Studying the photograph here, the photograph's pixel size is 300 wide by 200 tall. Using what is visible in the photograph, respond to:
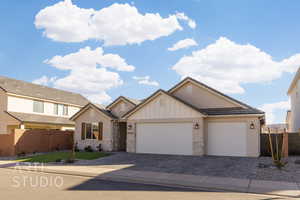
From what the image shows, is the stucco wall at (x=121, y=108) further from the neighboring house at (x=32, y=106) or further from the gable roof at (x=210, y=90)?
the neighboring house at (x=32, y=106)

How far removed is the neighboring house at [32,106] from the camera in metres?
26.3

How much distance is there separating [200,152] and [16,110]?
19.4m

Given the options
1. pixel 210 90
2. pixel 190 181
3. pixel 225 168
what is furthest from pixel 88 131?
pixel 190 181

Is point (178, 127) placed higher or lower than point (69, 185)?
higher

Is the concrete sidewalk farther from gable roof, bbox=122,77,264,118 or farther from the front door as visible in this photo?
the front door

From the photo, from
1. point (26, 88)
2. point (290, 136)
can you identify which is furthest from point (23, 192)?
point (26, 88)

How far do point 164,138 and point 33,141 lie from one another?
1165 centimetres

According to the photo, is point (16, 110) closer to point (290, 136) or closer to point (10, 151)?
point (10, 151)

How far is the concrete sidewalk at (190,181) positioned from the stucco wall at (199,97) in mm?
9501

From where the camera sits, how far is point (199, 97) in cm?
2130

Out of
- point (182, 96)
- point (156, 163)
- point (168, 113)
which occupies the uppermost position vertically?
point (182, 96)

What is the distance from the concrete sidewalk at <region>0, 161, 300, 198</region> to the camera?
30.9ft

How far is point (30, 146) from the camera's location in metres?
23.1

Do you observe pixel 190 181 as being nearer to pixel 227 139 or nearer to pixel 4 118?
pixel 227 139
